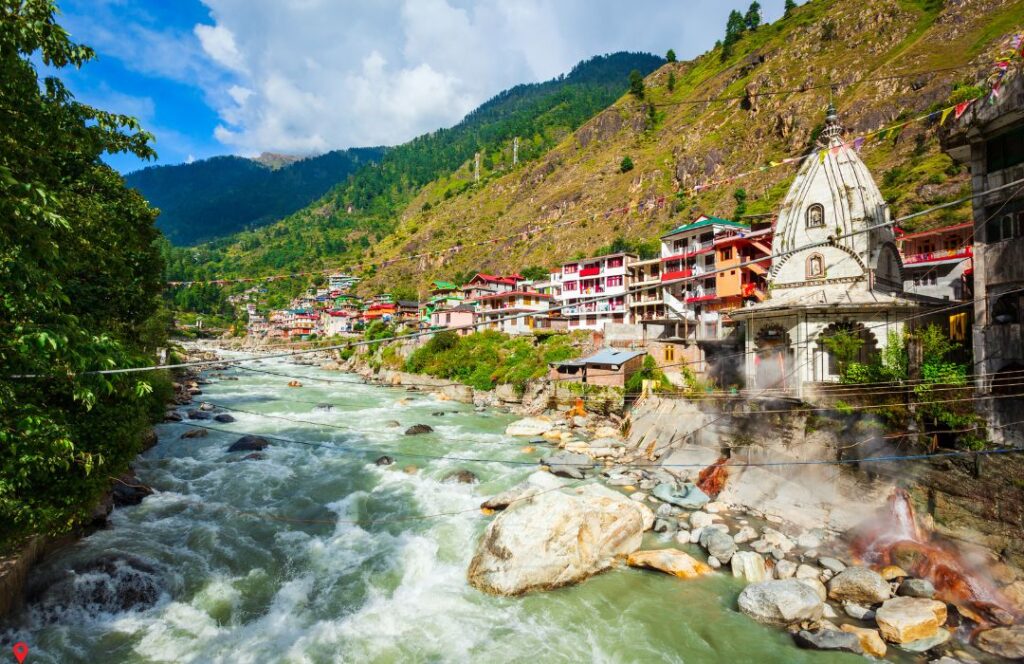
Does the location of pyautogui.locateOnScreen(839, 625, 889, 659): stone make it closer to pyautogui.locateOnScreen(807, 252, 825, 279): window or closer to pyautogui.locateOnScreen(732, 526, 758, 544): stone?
pyautogui.locateOnScreen(732, 526, 758, 544): stone

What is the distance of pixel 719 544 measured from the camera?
41.1ft

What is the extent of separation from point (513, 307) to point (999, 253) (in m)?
44.1

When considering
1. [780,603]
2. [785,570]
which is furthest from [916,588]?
[780,603]

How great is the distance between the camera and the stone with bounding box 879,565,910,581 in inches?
426

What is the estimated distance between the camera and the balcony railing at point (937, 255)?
2781 cm

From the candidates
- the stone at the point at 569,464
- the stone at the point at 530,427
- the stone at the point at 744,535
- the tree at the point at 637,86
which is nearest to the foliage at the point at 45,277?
the stone at the point at 744,535

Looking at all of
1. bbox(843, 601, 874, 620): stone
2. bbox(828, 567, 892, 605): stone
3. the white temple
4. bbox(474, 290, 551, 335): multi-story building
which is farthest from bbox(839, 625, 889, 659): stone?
bbox(474, 290, 551, 335): multi-story building

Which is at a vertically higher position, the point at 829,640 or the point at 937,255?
the point at 937,255

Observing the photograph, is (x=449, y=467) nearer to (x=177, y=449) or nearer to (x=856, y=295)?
(x=177, y=449)

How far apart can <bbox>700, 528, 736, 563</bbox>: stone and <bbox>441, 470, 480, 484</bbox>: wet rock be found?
28.8 ft

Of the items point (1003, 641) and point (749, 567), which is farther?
point (749, 567)

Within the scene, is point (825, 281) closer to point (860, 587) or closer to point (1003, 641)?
point (860, 587)

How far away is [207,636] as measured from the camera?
9.56 metres

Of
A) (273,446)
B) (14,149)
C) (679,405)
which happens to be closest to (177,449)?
(273,446)
